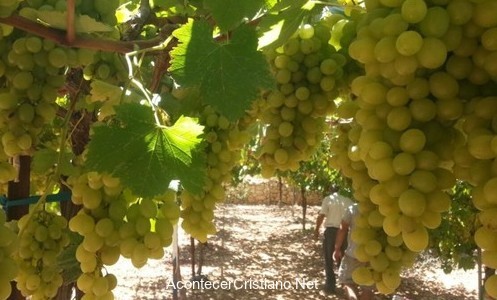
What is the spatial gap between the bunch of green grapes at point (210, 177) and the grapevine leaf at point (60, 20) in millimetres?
343

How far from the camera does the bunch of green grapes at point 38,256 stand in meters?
1.23

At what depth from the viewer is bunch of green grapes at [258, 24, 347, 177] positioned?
3.51 feet

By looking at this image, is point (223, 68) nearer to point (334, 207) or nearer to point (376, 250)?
point (376, 250)

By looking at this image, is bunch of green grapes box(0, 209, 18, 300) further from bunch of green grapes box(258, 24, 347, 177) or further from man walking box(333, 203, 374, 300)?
man walking box(333, 203, 374, 300)

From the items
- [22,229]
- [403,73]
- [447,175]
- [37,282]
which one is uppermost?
[403,73]

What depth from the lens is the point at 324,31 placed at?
1104 mm

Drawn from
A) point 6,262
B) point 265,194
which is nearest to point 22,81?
point 6,262

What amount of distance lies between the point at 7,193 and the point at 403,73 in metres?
1.47

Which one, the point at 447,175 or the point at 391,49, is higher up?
the point at 391,49

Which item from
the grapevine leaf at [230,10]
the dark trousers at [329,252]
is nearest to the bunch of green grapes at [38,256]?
the grapevine leaf at [230,10]

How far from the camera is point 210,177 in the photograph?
1292 mm

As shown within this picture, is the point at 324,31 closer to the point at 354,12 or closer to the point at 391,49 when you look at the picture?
the point at 354,12

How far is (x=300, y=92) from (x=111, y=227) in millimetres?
458

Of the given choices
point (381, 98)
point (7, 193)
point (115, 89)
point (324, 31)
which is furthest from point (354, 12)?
point (7, 193)
